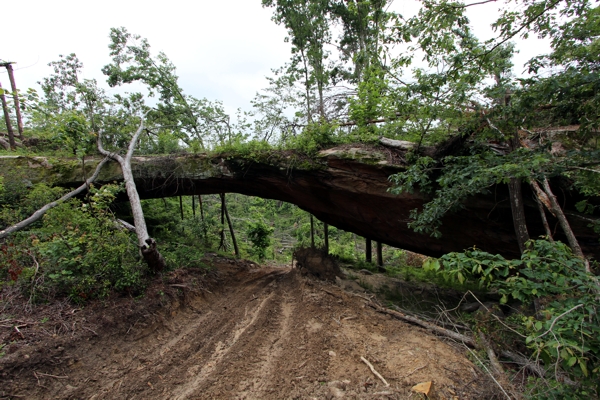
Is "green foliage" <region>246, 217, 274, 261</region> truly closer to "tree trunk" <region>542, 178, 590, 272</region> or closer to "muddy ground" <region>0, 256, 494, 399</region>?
"muddy ground" <region>0, 256, 494, 399</region>

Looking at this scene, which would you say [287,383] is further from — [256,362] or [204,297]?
[204,297]

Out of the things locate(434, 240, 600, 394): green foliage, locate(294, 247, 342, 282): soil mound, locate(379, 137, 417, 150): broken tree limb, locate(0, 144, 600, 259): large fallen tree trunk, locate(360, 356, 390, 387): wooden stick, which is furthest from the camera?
locate(294, 247, 342, 282): soil mound

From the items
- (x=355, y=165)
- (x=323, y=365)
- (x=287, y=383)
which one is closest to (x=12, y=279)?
(x=287, y=383)

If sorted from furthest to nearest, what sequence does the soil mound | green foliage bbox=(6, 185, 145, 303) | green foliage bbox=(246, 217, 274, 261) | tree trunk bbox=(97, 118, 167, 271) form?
green foliage bbox=(246, 217, 274, 261), the soil mound, tree trunk bbox=(97, 118, 167, 271), green foliage bbox=(6, 185, 145, 303)

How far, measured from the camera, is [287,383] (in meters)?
3.94

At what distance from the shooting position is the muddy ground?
12.3 ft

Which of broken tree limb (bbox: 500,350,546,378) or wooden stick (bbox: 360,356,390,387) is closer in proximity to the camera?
wooden stick (bbox: 360,356,390,387)

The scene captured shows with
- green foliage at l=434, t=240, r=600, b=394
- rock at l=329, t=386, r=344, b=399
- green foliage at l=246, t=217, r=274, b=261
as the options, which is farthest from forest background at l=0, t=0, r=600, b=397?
green foliage at l=246, t=217, r=274, b=261

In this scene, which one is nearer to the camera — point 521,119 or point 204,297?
point 521,119

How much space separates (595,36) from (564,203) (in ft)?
11.5

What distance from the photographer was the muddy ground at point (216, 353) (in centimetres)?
375

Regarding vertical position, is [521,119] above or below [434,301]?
above

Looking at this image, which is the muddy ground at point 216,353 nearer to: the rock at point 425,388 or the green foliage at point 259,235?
the rock at point 425,388

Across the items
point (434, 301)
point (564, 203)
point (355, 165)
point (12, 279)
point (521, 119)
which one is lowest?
point (434, 301)
